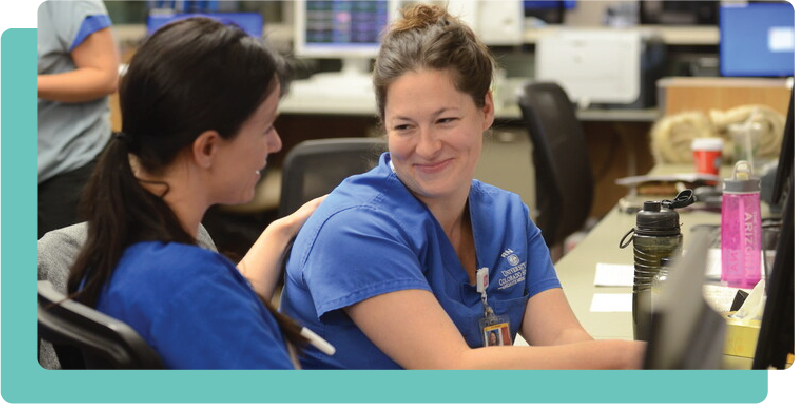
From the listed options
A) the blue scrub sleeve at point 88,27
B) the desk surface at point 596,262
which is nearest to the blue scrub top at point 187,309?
the desk surface at point 596,262

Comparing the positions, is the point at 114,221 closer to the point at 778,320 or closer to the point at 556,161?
the point at 778,320

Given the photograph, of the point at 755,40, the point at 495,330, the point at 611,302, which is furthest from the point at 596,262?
the point at 755,40

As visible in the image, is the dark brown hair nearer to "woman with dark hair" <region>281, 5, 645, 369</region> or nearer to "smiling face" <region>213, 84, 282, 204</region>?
"smiling face" <region>213, 84, 282, 204</region>

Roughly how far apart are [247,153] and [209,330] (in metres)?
0.19

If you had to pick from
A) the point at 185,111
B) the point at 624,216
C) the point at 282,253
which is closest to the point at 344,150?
the point at 282,253

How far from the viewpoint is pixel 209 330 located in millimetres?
914

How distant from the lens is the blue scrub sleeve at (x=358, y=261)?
4.16ft

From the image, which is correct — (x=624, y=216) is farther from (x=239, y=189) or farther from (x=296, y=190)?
(x=239, y=189)

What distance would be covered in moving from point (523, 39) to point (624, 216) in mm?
2638

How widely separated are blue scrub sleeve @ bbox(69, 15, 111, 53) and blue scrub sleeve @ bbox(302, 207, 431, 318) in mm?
1178

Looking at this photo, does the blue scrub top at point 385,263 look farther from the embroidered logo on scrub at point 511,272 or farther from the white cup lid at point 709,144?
the white cup lid at point 709,144

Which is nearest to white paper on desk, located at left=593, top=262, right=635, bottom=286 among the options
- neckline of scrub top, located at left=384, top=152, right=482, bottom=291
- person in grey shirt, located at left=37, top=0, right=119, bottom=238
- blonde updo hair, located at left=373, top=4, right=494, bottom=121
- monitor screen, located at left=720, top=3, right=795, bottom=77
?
neckline of scrub top, located at left=384, top=152, right=482, bottom=291

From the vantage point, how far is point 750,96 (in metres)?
3.46

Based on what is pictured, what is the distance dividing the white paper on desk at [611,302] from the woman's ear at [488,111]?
1.31 feet
